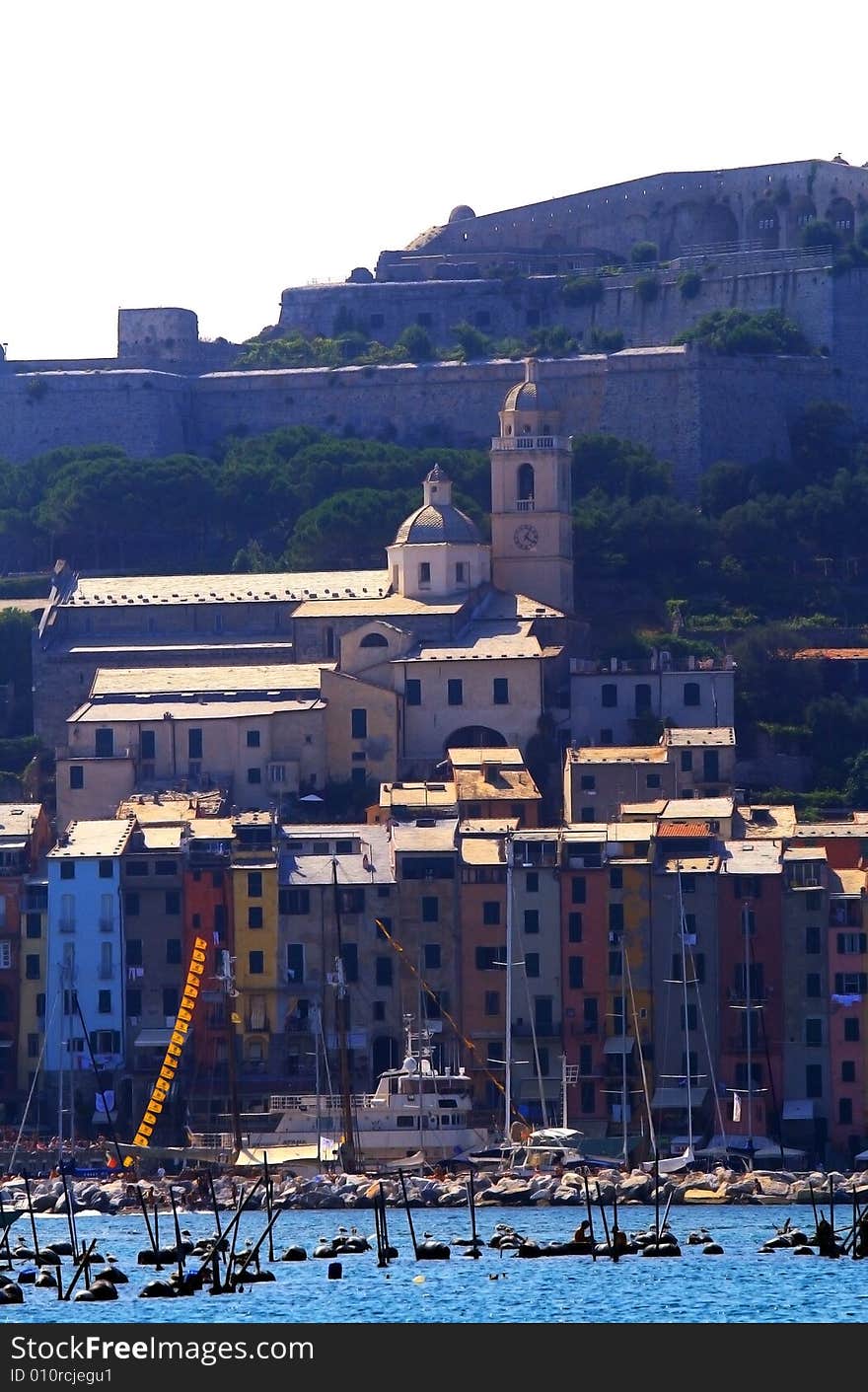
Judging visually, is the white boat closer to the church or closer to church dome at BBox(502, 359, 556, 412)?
the church

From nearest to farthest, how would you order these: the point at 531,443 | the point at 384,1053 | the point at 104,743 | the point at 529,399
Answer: the point at 384,1053
the point at 104,743
the point at 531,443
the point at 529,399

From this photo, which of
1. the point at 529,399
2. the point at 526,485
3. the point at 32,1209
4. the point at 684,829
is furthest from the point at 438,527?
the point at 32,1209

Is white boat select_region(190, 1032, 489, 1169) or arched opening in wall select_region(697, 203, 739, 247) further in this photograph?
arched opening in wall select_region(697, 203, 739, 247)

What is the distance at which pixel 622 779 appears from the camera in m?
100

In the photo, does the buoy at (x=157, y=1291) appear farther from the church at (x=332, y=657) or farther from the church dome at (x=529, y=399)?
the church dome at (x=529, y=399)

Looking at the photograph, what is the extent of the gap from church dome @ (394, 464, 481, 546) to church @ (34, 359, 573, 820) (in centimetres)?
6

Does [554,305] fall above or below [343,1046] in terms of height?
above

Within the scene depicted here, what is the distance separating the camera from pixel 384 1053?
9119cm

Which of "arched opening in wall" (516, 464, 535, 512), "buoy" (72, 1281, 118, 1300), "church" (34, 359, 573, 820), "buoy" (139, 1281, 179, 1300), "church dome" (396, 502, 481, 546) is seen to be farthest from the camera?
"arched opening in wall" (516, 464, 535, 512)

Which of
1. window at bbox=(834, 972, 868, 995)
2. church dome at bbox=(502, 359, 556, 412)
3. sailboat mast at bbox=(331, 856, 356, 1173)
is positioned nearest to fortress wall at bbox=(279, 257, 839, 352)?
church dome at bbox=(502, 359, 556, 412)

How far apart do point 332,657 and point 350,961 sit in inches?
782

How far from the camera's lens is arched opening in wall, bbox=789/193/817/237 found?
133 m

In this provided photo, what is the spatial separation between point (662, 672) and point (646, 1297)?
38431 mm

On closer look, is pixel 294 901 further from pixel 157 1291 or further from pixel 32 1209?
pixel 157 1291
